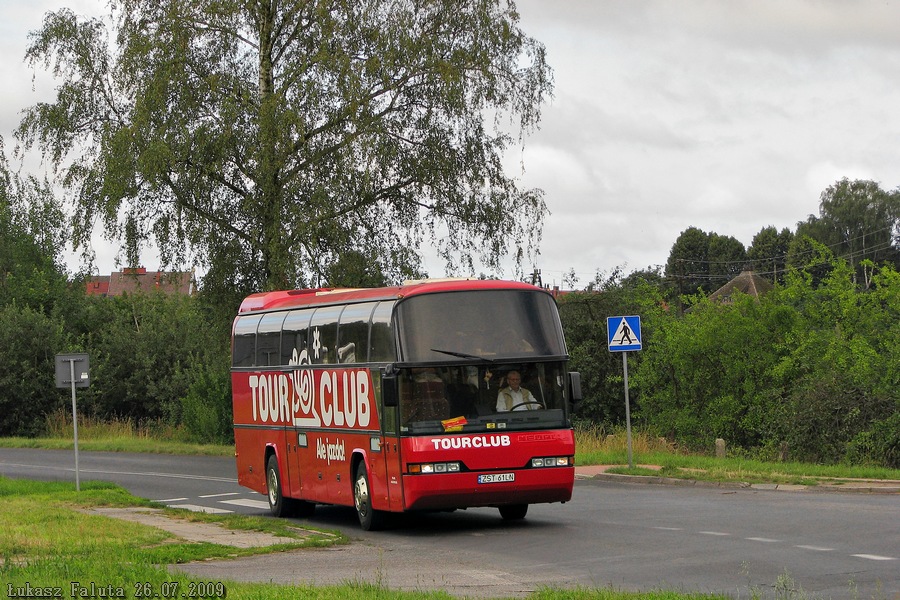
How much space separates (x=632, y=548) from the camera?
14.2 meters

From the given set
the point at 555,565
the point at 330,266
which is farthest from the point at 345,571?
the point at 330,266

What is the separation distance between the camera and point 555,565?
13.1 metres

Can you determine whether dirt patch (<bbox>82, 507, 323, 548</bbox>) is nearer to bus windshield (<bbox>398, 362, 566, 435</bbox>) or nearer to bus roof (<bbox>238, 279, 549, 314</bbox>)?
bus windshield (<bbox>398, 362, 566, 435</bbox>)

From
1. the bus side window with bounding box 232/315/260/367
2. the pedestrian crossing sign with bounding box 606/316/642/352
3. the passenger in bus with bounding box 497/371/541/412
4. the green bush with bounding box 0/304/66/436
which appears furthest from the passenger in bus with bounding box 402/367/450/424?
the green bush with bounding box 0/304/66/436

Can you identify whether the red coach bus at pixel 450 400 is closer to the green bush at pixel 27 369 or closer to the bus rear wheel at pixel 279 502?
the bus rear wheel at pixel 279 502

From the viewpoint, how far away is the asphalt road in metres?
11.6

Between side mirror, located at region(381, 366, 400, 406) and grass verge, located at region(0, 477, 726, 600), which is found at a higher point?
side mirror, located at region(381, 366, 400, 406)

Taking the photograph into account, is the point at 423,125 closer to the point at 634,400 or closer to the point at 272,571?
the point at 634,400

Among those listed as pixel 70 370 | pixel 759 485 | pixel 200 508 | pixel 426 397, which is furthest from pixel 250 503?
pixel 759 485

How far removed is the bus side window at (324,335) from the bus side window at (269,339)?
5.00 feet

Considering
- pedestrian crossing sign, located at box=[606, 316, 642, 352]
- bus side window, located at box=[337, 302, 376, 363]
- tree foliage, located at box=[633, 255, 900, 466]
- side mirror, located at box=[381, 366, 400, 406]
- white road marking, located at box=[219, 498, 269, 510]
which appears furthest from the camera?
tree foliage, located at box=[633, 255, 900, 466]

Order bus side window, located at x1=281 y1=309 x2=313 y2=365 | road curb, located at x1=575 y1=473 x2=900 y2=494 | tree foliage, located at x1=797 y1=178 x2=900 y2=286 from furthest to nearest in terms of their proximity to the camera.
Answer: tree foliage, located at x1=797 y1=178 x2=900 y2=286 < road curb, located at x1=575 y1=473 x2=900 y2=494 < bus side window, located at x1=281 y1=309 x2=313 y2=365

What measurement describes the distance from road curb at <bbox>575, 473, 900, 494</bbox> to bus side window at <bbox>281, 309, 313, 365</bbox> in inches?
306

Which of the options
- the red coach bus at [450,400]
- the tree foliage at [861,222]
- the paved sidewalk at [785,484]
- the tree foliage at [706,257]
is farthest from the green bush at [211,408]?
the tree foliage at [706,257]
